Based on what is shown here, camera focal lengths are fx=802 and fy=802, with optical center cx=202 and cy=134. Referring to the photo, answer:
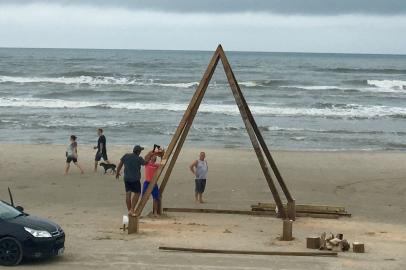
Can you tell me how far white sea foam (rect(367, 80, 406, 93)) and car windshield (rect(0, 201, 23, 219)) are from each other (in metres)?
57.2

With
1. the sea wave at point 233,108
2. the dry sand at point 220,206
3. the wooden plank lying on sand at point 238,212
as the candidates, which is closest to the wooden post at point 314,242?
the dry sand at point 220,206

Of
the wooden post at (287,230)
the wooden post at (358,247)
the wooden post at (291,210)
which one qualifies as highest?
the wooden post at (291,210)

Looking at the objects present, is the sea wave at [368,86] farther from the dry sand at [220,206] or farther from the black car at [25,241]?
the black car at [25,241]

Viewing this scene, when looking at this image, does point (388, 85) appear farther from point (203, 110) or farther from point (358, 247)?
point (358, 247)

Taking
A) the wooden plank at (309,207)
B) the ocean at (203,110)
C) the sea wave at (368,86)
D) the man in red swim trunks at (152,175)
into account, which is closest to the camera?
the man in red swim trunks at (152,175)

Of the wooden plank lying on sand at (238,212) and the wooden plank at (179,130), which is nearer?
the wooden plank at (179,130)

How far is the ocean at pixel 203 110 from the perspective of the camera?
1380 inches

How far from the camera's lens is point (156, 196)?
1744 centimetres

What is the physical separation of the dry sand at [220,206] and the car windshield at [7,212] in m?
0.92

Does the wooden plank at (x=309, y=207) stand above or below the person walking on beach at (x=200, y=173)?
below

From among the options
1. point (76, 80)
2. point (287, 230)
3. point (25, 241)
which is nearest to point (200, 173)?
point (287, 230)

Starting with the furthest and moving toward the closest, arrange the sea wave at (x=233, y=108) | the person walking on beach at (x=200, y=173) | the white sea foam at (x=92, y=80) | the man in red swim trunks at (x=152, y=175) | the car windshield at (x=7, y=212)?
1. the white sea foam at (x=92, y=80)
2. the sea wave at (x=233, y=108)
3. the person walking on beach at (x=200, y=173)
4. the man in red swim trunks at (x=152, y=175)
5. the car windshield at (x=7, y=212)

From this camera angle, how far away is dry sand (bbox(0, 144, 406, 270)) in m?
13.3

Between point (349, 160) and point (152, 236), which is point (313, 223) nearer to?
point (152, 236)
